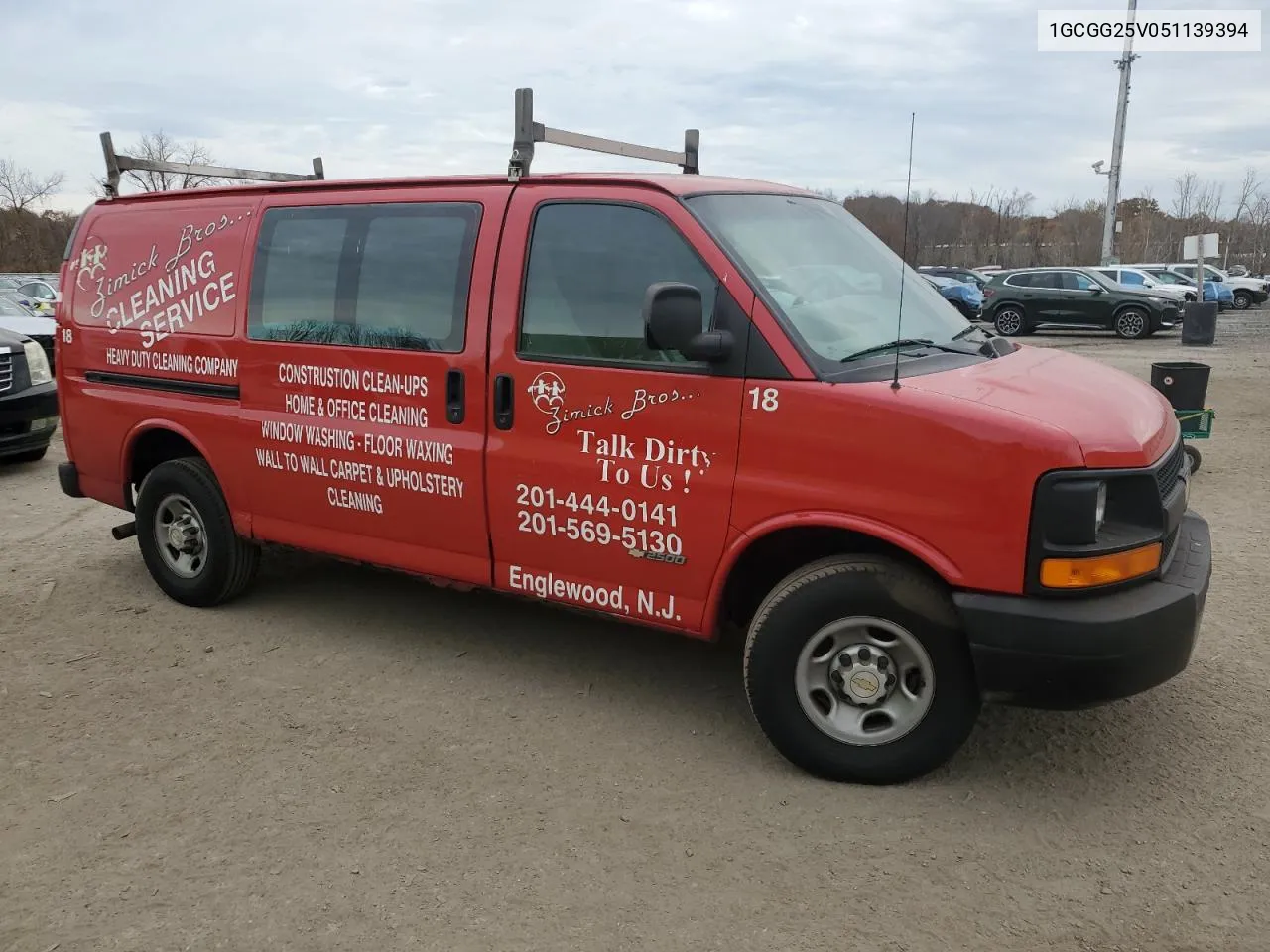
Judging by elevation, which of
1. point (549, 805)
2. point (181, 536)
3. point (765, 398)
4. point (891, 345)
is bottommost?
point (549, 805)

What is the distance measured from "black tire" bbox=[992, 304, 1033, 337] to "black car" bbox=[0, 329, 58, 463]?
1996cm

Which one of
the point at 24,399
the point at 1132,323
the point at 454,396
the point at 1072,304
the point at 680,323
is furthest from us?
the point at 1072,304

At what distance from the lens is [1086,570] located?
3.09 metres

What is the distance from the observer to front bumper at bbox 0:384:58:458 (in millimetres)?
8820

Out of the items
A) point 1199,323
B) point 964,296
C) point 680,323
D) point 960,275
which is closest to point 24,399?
point 680,323

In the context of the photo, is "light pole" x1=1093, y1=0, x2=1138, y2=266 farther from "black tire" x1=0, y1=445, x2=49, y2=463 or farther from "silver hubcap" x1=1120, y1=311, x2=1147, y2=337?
"black tire" x1=0, y1=445, x2=49, y2=463

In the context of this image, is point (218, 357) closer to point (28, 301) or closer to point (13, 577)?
point (13, 577)

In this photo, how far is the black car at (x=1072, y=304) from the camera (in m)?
22.6

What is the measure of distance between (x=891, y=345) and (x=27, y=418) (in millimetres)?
8088

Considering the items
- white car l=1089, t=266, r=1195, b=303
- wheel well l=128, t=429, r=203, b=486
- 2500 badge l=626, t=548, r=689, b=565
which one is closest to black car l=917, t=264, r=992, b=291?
white car l=1089, t=266, r=1195, b=303

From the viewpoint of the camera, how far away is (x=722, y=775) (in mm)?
3639

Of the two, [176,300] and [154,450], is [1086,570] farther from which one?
[154,450]

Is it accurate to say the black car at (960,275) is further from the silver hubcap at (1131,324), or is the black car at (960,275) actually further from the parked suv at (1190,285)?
the silver hubcap at (1131,324)

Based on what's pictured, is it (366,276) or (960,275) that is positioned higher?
(366,276)
